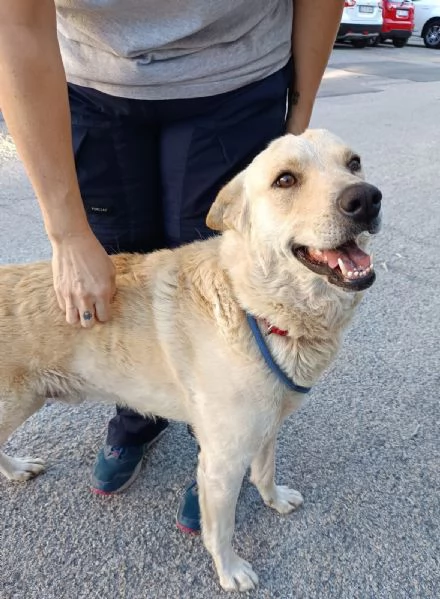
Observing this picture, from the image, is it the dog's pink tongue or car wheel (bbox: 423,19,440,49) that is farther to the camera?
car wheel (bbox: 423,19,440,49)

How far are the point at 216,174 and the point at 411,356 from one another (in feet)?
5.93

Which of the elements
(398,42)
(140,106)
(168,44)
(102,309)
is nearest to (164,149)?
(140,106)

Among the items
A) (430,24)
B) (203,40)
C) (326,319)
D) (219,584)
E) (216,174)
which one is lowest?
(430,24)

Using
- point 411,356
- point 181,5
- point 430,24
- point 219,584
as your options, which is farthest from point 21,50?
point 430,24

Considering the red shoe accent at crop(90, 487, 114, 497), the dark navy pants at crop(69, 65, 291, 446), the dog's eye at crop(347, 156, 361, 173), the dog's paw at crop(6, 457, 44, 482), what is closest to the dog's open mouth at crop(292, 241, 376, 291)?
the dog's eye at crop(347, 156, 361, 173)

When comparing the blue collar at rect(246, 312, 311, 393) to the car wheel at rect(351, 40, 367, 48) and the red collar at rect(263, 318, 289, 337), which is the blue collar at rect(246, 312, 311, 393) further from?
the car wheel at rect(351, 40, 367, 48)

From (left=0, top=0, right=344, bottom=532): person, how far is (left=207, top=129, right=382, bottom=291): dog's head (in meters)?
0.23

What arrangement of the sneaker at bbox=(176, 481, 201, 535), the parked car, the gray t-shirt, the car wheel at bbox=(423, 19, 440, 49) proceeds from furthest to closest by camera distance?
the car wheel at bbox=(423, 19, 440, 49) → the parked car → the sneaker at bbox=(176, 481, 201, 535) → the gray t-shirt

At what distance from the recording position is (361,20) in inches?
637

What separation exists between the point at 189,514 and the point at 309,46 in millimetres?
1898

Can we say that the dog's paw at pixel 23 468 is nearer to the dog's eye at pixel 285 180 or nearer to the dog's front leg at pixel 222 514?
the dog's front leg at pixel 222 514

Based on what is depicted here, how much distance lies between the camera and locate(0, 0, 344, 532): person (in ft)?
4.91

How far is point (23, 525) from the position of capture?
214 cm

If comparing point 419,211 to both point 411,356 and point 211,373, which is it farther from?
point 211,373
